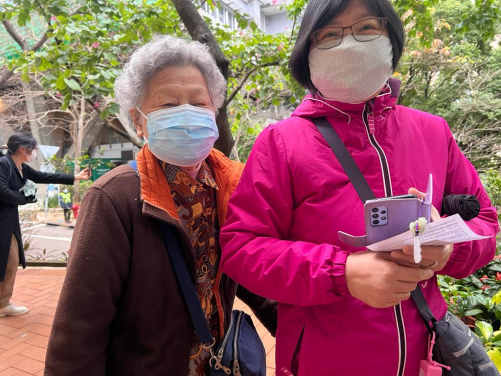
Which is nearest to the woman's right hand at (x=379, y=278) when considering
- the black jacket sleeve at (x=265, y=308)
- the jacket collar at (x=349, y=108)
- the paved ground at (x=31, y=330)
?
the jacket collar at (x=349, y=108)

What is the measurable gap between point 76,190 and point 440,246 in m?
15.7

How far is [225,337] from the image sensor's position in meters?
1.29

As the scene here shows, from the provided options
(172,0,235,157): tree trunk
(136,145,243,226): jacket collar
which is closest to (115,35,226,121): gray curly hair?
(136,145,243,226): jacket collar

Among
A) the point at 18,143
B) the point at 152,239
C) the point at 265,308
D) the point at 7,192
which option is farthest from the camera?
the point at 18,143

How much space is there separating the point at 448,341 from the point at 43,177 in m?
4.27

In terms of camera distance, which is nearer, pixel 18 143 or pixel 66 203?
pixel 18 143

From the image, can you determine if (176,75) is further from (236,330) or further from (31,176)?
(31,176)

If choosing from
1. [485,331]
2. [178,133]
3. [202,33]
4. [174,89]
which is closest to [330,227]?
[178,133]

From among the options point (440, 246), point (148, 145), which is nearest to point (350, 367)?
point (440, 246)

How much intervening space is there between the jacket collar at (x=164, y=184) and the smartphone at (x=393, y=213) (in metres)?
0.62

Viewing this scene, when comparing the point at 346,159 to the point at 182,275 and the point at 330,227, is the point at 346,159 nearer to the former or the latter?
the point at 330,227

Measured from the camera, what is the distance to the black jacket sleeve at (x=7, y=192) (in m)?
3.32

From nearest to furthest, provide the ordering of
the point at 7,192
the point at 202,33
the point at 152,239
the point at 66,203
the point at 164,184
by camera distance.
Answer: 1. the point at 152,239
2. the point at 164,184
3. the point at 202,33
4. the point at 7,192
5. the point at 66,203

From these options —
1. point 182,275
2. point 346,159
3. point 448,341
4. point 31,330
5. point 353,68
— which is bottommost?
point 31,330
